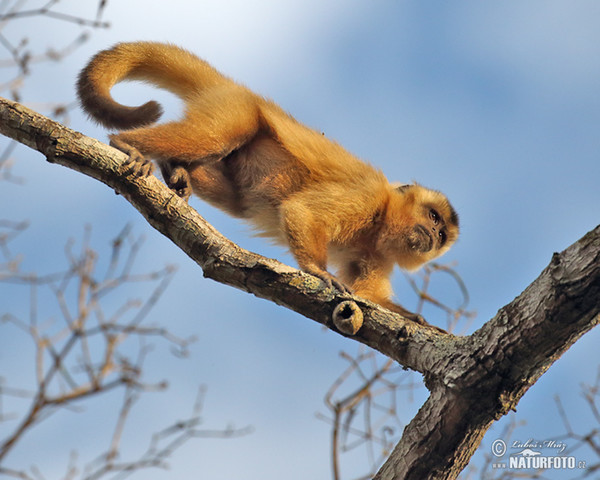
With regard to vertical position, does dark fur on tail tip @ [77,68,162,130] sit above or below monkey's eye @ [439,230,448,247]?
below

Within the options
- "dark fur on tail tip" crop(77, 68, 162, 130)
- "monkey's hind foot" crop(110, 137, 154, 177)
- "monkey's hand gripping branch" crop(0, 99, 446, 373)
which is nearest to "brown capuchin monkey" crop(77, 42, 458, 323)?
"dark fur on tail tip" crop(77, 68, 162, 130)

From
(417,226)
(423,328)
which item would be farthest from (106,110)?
(423,328)

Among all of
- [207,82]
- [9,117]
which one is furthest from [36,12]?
[9,117]

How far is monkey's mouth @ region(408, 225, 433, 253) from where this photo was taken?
658cm

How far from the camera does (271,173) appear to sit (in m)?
6.25

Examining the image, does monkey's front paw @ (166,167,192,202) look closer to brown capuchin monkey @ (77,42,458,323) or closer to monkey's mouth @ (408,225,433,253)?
brown capuchin monkey @ (77,42,458,323)

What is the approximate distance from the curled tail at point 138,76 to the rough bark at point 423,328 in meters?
1.20

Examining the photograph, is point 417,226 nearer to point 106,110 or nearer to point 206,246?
point 206,246

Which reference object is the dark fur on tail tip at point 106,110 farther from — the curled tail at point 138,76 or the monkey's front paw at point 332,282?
the monkey's front paw at point 332,282

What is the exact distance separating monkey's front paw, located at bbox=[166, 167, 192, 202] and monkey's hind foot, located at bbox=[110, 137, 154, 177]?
588 mm

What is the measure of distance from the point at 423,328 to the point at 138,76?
156 inches

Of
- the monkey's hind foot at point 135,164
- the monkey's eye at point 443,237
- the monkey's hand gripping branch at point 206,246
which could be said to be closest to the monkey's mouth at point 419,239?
the monkey's eye at point 443,237

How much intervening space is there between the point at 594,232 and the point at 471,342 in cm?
102

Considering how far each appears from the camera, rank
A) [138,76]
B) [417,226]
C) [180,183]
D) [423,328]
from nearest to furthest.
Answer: [423,328], [180,183], [138,76], [417,226]
